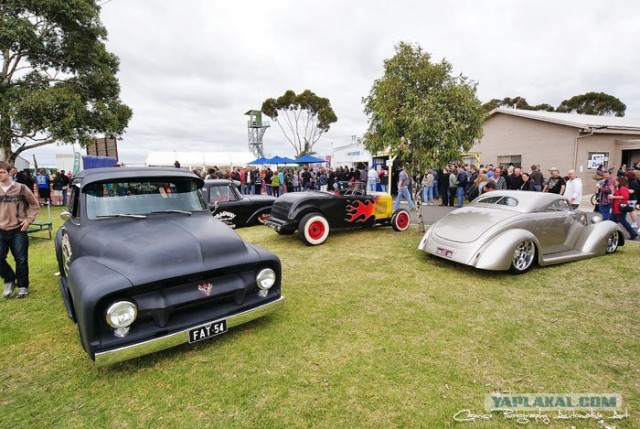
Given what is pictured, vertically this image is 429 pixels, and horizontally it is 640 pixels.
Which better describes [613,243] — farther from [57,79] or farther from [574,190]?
[57,79]

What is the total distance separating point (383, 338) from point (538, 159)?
59.7 feet

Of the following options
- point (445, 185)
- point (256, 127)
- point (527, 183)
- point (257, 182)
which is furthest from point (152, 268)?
point (256, 127)

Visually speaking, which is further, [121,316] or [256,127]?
[256,127]

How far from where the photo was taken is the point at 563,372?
9.20ft

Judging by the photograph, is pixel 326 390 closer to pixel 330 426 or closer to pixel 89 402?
pixel 330 426

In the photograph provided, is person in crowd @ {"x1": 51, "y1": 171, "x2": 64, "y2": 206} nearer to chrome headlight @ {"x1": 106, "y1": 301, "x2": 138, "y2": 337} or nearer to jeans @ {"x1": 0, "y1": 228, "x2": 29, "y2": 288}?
jeans @ {"x1": 0, "y1": 228, "x2": 29, "y2": 288}

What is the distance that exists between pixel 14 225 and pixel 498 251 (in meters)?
7.11

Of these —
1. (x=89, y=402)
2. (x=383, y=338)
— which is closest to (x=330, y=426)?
(x=383, y=338)

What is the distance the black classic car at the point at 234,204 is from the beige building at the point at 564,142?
13549 millimetres

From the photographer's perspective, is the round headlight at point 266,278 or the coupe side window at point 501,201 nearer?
the round headlight at point 266,278

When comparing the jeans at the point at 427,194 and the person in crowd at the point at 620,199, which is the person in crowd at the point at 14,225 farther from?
the jeans at the point at 427,194

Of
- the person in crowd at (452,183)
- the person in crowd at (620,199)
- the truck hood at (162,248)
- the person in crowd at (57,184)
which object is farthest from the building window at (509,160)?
the person in crowd at (57,184)

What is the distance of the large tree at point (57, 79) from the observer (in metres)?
13.7

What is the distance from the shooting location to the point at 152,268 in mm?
2748
